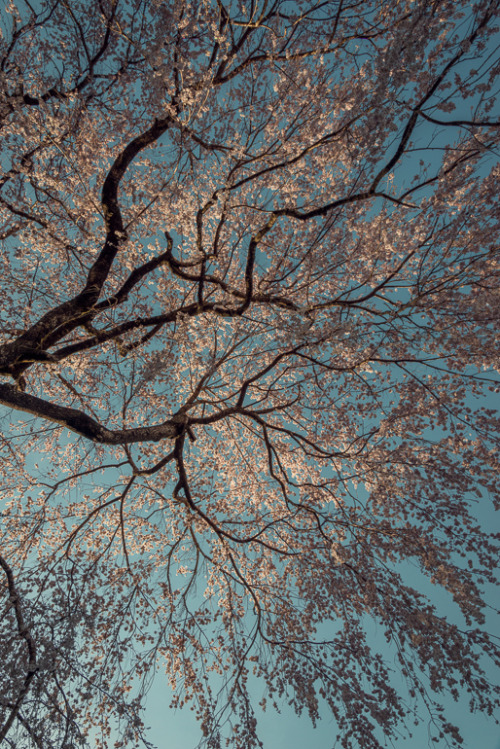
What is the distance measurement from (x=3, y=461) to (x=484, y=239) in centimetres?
995

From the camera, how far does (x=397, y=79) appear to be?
11.3 ft

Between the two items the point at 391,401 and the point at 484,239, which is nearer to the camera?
the point at 484,239

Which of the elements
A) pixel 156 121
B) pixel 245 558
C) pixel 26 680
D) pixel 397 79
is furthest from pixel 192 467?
pixel 397 79

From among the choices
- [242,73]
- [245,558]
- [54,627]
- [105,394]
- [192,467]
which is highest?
[242,73]

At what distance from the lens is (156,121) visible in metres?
5.75

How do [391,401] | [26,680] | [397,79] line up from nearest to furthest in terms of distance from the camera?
[397,79] → [26,680] → [391,401]

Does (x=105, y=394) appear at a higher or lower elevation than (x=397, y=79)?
lower

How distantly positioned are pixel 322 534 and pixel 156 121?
742 cm

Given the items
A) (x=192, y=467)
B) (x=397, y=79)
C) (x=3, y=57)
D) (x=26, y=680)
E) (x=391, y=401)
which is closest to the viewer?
(x=397, y=79)

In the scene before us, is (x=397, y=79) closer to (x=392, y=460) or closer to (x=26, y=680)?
(x=392, y=460)

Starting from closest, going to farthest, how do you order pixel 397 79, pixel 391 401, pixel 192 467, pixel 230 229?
pixel 397 79, pixel 391 401, pixel 230 229, pixel 192 467

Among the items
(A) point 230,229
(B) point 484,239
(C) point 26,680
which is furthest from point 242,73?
(C) point 26,680

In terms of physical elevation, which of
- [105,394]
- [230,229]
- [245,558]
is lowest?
[245,558]

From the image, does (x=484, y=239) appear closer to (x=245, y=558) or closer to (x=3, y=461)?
(x=245, y=558)
